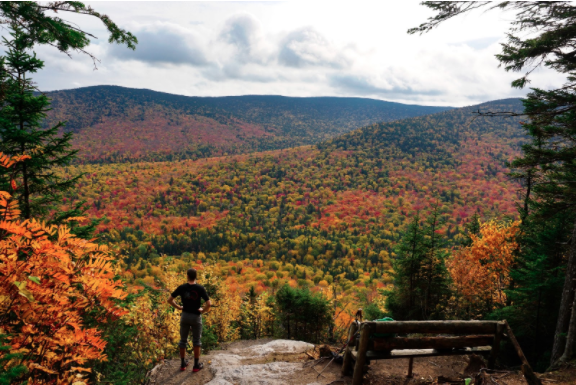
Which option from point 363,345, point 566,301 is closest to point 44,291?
point 363,345

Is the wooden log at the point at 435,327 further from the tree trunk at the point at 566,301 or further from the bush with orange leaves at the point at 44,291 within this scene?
the tree trunk at the point at 566,301

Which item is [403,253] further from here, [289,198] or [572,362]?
[289,198]

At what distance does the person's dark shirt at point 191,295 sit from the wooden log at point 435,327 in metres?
3.40

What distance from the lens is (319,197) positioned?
429ft

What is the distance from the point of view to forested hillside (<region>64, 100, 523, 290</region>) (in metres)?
86.4

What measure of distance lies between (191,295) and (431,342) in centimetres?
449

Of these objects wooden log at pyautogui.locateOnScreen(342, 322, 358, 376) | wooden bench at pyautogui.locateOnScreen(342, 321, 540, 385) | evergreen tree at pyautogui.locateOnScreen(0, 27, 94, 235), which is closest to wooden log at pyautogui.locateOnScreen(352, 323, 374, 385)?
wooden bench at pyautogui.locateOnScreen(342, 321, 540, 385)

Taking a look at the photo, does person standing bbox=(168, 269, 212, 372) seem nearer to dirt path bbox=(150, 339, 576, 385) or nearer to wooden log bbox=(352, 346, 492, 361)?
dirt path bbox=(150, 339, 576, 385)

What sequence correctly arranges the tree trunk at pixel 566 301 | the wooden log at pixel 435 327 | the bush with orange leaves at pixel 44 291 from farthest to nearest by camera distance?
the tree trunk at pixel 566 301
the wooden log at pixel 435 327
the bush with orange leaves at pixel 44 291

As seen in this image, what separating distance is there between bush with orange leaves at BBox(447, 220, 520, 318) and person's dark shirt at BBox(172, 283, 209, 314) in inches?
706

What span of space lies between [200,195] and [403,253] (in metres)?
125

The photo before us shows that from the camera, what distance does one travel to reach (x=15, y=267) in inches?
92.8

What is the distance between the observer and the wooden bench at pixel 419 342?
4605mm

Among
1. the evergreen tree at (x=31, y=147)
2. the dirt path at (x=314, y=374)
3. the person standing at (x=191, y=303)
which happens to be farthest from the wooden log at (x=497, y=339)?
the evergreen tree at (x=31, y=147)
